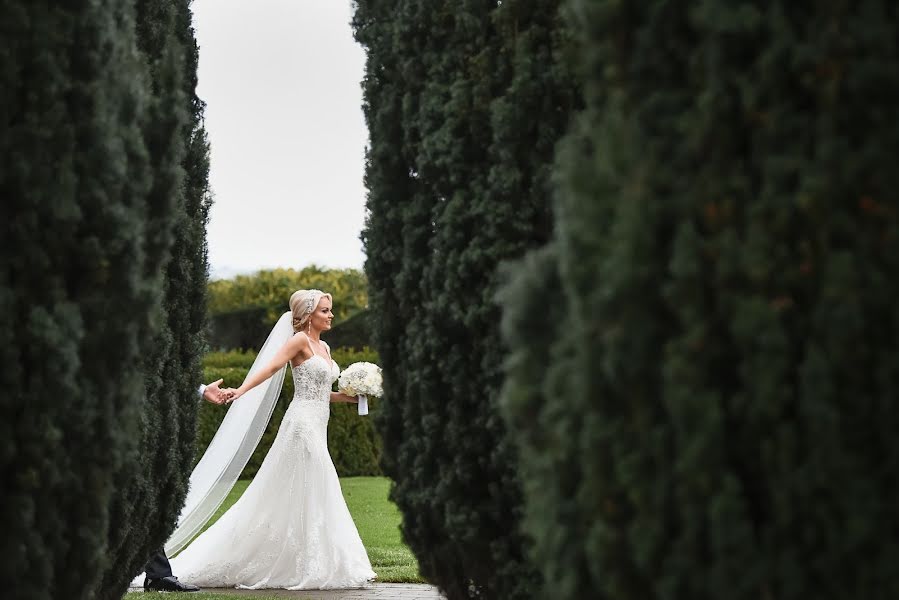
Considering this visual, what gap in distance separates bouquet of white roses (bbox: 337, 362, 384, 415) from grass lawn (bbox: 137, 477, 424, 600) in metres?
1.04

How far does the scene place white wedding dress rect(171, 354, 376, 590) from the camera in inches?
360

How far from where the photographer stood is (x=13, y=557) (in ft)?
12.7

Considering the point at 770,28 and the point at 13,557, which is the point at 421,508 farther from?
the point at 770,28

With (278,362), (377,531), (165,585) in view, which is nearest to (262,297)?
(377,531)

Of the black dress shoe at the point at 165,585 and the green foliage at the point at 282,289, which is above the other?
the green foliage at the point at 282,289

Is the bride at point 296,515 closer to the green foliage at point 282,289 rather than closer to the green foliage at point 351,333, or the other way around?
the green foliage at point 351,333

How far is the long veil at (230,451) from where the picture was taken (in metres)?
9.28

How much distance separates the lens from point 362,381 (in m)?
9.76

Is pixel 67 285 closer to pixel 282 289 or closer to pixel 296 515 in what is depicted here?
pixel 296 515

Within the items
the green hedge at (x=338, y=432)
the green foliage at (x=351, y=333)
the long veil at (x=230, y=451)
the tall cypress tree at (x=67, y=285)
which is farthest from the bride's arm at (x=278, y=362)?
the green foliage at (x=351, y=333)

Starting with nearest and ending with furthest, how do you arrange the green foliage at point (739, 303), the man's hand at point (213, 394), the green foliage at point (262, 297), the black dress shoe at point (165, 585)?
the green foliage at point (739, 303)
the man's hand at point (213, 394)
the black dress shoe at point (165, 585)
the green foliage at point (262, 297)

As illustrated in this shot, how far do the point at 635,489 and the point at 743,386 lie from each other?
0.35m

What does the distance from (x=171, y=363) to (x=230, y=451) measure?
9.10 ft

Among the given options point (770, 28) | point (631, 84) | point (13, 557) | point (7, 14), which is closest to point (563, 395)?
point (631, 84)
